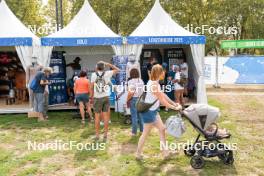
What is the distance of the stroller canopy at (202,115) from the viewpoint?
18.9 feet

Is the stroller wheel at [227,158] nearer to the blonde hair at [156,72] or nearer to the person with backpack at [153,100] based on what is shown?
the person with backpack at [153,100]

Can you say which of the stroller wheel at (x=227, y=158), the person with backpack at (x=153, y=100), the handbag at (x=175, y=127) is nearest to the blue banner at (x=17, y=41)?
the person with backpack at (x=153, y=100)

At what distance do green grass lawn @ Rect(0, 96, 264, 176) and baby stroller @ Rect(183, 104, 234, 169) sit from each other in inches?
6.3

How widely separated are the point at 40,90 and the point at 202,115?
17.3 ft

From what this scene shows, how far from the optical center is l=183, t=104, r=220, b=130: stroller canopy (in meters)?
5.75

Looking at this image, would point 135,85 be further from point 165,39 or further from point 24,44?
point 24,44

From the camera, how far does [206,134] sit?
580 cm

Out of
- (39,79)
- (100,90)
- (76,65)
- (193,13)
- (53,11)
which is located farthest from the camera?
(53,11)

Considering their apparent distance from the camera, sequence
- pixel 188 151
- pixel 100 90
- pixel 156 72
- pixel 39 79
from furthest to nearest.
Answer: pixel 39 79
pixel 100 90
pixel 188 151
pixel 156 72

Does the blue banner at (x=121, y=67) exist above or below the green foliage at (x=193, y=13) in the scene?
below

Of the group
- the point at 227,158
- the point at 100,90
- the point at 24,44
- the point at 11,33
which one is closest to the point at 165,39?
the point at 100,90

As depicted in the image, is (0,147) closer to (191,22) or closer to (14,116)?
(14,116)

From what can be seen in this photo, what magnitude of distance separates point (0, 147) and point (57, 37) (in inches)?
170

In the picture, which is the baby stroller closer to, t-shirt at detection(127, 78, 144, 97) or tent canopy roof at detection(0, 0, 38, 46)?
t-shirt at detection(127, 78, 144, 97)
